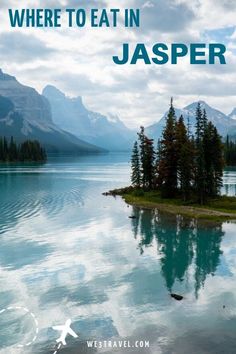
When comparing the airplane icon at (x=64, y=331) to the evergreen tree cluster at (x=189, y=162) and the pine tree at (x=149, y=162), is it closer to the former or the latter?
the evergreen tree cluster at (x=189, y=162)

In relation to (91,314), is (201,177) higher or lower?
higher

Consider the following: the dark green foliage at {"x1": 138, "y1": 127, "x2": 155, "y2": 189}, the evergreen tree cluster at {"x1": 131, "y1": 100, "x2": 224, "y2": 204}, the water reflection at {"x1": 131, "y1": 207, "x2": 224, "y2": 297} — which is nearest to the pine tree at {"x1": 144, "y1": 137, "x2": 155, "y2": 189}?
the dark green foliage at {"x1": 138, "y1": 127, "x2": 155, "y2": 189}

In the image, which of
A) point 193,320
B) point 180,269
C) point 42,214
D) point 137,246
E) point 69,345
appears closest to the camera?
point 69,345

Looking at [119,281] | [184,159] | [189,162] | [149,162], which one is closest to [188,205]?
[189,162]

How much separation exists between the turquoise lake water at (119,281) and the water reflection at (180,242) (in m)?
0.11

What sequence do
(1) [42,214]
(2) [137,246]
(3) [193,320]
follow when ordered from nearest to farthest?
(3) [193,320], (2) [137,246], (1) [42,214]

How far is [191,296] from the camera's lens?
36.9m

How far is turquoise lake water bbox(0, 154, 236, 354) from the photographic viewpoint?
29141mm

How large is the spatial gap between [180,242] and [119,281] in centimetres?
1785

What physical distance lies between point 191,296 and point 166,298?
2266 mm

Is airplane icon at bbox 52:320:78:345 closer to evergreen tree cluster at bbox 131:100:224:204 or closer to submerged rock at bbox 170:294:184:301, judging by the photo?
submerged rock at bbox 170:294:184:301

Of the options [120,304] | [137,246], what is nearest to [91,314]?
[120,304]

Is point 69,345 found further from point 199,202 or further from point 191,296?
point 199,202

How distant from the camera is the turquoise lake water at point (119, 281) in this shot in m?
29.1
